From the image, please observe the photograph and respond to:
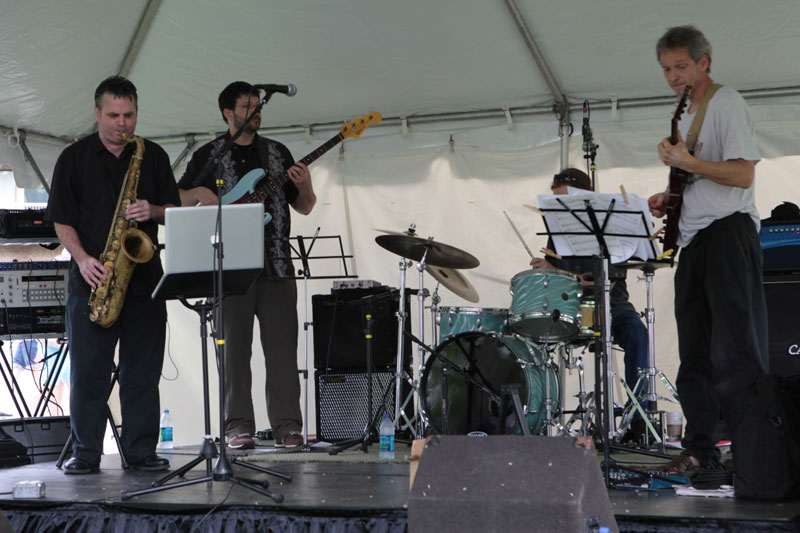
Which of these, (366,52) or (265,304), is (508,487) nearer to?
(265,304)

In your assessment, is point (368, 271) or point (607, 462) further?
point (368, 271)

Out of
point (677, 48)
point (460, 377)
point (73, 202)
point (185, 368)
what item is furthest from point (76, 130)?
point (677, 48)

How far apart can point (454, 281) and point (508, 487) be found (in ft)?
10.9

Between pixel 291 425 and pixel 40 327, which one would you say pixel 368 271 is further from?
pixel 40 327

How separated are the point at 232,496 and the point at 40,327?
9.84 ft

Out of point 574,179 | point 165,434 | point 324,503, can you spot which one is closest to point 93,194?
point 324,503

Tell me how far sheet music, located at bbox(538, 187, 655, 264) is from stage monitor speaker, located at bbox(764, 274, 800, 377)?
1.37m

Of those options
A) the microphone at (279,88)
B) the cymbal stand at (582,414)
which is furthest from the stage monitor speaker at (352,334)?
the microphone at (279,88)

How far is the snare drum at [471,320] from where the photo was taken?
17.1 ft

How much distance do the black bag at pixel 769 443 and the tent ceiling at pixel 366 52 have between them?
2930 millimetres

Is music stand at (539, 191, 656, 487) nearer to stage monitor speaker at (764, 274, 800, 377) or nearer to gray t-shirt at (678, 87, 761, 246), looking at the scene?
gray t-shirt at (678, 87, 761, 246)

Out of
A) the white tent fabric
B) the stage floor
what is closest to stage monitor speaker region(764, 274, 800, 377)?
the white tent fabric

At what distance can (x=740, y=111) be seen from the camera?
3242 mm

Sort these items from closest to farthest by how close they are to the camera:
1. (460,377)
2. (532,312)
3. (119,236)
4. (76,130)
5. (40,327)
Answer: (119,236)
(532,312)
(460,377)
(40,327)
(76,130)
